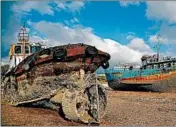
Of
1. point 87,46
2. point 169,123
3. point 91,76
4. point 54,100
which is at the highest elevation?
point 87,46

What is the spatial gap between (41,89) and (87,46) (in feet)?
6.77

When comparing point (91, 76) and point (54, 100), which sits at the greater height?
point (91, 76)

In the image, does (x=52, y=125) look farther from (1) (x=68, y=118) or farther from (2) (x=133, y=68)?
(2) (x=133, y=68)

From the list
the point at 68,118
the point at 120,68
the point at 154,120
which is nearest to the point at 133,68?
the point at 120,68

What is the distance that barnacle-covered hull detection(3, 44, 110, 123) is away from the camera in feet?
35.1

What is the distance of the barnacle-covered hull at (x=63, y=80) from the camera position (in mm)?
→ 10688

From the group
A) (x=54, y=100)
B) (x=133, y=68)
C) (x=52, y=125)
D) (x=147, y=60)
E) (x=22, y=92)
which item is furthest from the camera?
(x=147, y=60)

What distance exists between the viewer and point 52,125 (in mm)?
9578

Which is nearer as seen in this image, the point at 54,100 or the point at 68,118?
the point at 68,118

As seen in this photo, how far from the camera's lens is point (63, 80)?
36.1 ft

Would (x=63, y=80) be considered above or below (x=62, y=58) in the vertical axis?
below

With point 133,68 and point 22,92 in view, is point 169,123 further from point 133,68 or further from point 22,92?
point 133,68

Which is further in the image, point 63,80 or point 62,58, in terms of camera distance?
point 63,80

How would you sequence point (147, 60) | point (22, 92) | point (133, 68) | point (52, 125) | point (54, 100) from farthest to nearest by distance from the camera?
point (147, 60)
point (133, 68)
point (22, 92)
point (54, 100)
point (52, 125)
